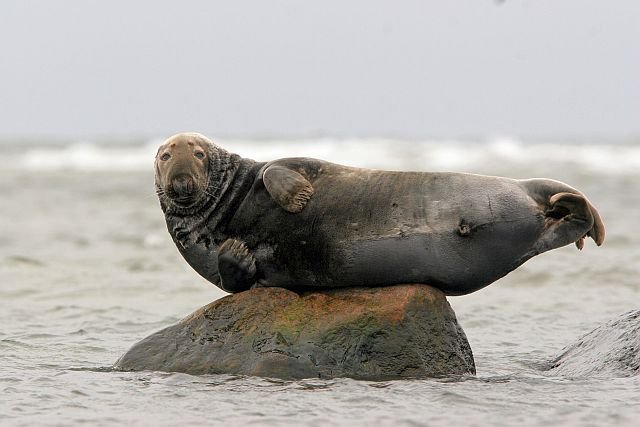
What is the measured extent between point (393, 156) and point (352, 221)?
34.5 metres

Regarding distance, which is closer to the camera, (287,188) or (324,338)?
(324,338)

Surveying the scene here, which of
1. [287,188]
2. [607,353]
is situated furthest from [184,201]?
[607,353]

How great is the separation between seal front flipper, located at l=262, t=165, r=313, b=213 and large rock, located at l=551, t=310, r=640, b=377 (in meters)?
1.89

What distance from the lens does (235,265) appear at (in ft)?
22.8

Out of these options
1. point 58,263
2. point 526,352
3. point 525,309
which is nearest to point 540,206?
point 526,352

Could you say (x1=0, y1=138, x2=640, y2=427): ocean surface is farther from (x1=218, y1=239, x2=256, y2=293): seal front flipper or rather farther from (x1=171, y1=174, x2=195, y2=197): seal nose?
(x1=171, y1=174, x2=195, y2=197): seal nose

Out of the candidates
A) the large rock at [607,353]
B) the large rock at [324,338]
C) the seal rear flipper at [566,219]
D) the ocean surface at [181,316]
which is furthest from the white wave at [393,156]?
the large rock at [324,338]

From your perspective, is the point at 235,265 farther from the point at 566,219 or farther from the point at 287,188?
the point at 566,219

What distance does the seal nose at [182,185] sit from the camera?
696 centimetres

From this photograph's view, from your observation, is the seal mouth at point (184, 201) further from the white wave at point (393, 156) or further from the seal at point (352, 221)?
the white wave at point (393, 156)

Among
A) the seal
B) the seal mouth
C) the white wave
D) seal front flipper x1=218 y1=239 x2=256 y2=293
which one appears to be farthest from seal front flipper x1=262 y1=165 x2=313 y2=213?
the white wave

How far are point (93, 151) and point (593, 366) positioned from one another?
137 ft

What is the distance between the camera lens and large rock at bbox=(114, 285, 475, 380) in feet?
21.4

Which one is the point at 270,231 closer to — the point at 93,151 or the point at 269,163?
the point at 269,163
